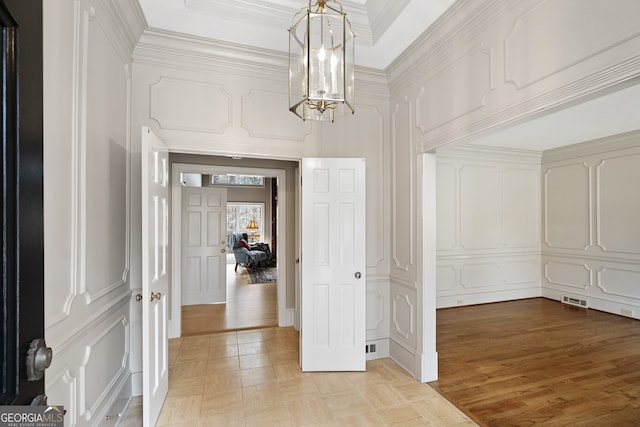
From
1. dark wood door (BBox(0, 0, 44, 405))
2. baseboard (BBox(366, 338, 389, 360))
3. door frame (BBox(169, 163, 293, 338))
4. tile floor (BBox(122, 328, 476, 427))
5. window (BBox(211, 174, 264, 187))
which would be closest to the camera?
dark wood door (BBox(0, 0, 44, 405))

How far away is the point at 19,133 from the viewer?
0.73 m

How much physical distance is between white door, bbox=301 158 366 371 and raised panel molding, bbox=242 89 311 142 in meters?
0.36

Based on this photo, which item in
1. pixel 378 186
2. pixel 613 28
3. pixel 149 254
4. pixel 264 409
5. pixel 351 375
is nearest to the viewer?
pixel 613 28

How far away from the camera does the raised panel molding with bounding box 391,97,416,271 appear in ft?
9.16

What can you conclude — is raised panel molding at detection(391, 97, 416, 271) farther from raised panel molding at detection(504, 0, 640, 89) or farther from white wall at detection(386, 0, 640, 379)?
raised panel molding at detection(504, 0, 640, 89)

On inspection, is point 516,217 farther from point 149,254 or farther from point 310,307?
point 149,254

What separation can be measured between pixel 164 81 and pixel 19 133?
2.11m

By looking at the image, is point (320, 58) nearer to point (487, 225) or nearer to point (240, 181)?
point (487, 225)

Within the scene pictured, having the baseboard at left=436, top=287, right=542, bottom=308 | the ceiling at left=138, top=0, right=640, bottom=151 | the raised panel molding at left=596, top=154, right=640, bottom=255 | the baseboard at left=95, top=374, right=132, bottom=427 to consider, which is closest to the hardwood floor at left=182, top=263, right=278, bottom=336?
the baseboard at left=95, top=374, right=132, bottom=427

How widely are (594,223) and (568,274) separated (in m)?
0.97

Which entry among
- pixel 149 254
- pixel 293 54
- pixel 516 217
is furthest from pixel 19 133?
pixel 516 217

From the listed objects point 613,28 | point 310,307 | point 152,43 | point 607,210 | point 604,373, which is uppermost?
point 152,43

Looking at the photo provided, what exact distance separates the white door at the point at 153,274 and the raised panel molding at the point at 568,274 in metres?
6.14

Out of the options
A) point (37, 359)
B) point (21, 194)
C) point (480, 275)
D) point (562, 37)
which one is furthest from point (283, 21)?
point (480, 275)
